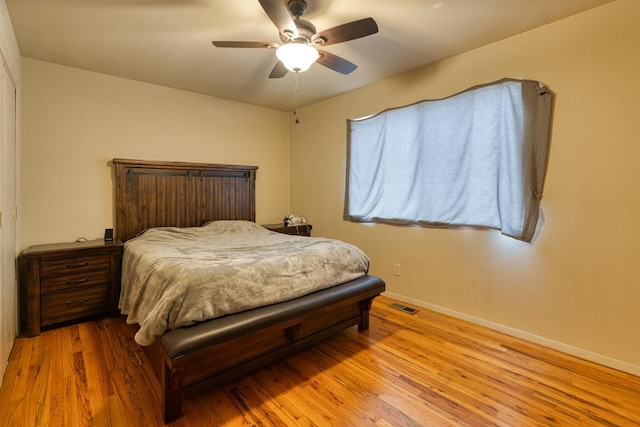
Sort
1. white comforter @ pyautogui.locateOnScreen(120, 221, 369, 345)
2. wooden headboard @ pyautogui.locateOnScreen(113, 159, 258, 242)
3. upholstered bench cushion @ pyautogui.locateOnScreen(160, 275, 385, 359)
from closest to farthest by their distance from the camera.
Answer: upholstered bench cushion @ pyautogui.locateOnScreen(160, 275, 385, 359) → white comforter @ pyautogui.locateOnScreen(120, 221, 369, 345) → wooden headboard @ pyautogui.locateOnScreen(113, 159, 258, 242)

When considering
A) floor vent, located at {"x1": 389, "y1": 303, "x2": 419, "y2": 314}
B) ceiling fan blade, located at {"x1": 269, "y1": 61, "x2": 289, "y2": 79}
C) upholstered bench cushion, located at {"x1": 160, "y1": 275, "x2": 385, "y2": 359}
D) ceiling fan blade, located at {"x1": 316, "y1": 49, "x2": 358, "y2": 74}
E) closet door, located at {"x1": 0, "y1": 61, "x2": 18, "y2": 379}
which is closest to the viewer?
upholstered bench cushion, located at {"x1": 160, "y1": 275, "x2": 385, "y2": 359}

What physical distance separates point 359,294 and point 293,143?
118 inches

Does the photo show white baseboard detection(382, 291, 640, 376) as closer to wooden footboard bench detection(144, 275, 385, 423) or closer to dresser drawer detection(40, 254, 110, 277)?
wooden footboard bench detection(144, 275, 385, 423)

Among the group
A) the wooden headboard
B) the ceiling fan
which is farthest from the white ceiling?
the wooden headboard

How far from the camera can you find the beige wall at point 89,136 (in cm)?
289

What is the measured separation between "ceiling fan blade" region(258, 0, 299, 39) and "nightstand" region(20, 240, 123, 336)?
2502 mm

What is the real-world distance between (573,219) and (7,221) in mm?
4085

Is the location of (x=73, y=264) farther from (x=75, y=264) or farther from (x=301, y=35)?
(x=301, y=35)

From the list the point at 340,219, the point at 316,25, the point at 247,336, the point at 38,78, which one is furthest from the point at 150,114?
the point at 247,336

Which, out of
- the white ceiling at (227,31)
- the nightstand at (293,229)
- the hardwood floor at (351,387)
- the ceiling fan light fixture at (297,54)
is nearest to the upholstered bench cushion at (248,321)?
the hardwood floor at (351,387)

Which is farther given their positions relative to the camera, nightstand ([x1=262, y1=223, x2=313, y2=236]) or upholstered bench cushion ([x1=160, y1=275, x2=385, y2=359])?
nightstand ([x1=262, y1=223, x2=313, y2=236])

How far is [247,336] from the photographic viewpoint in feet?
5.91

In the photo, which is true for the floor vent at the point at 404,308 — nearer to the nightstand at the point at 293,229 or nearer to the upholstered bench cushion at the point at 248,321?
the upholstered bench cushion at the point at 248,321

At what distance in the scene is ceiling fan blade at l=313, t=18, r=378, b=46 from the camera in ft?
6.07
